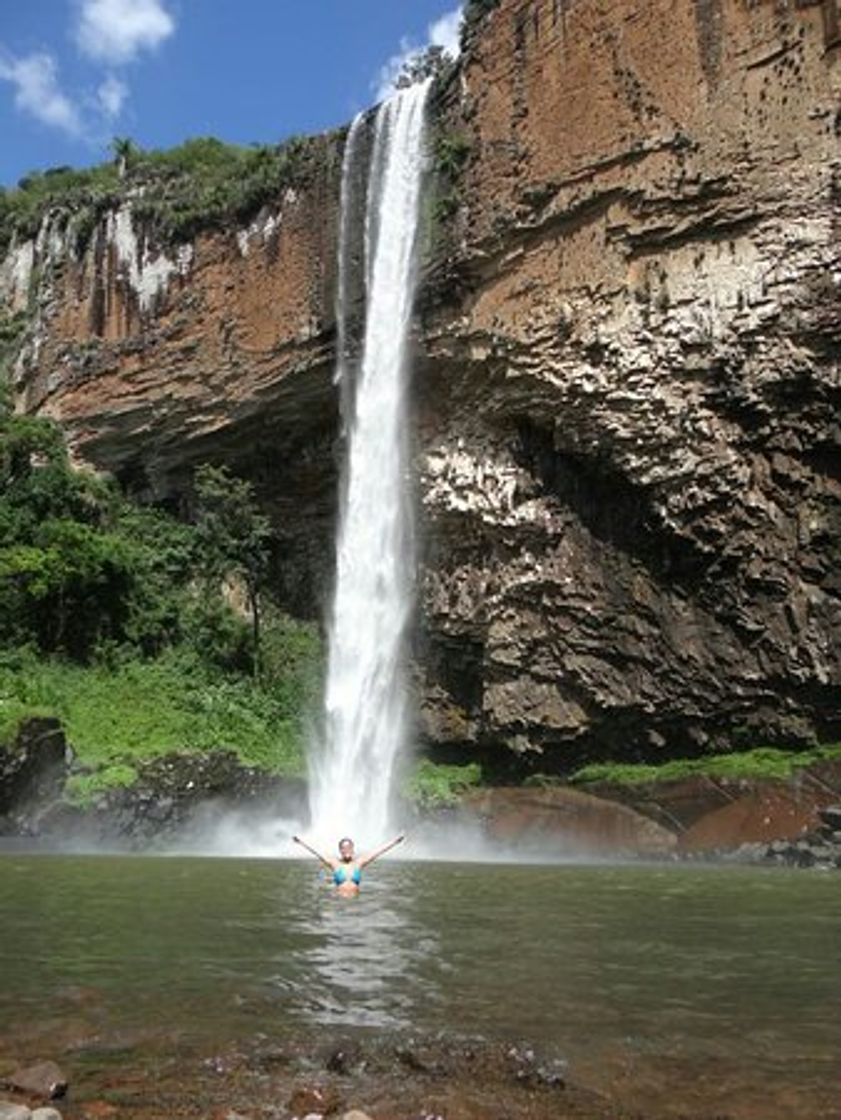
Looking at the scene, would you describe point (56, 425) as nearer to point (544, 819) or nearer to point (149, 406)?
point (149, 406)

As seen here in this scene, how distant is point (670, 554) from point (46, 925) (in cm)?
1393

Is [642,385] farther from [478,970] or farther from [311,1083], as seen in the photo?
[311,1083]

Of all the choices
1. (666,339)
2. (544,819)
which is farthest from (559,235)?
(544,819)

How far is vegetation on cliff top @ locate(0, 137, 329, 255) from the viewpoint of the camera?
27719 mm

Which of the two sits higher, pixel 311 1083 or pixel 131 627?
pixel 131 627

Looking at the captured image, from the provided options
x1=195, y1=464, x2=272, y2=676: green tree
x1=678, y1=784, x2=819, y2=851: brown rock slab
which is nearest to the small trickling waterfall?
x1=195, y1=464, x2=272, y2=676: green tree

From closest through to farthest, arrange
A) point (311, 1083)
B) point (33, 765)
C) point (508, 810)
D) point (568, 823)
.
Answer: point (311, 1083)
point (568, 823)
point (33, 765)
point (508, 810)

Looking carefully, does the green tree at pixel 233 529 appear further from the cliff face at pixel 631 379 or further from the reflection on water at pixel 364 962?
the reflection on water at pixel 364 962

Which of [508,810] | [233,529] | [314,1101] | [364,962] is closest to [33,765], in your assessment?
[508,810]

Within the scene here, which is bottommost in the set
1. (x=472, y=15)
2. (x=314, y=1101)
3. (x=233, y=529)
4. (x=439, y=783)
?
(x=314, y=1101)

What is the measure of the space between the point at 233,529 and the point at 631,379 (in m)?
11.5

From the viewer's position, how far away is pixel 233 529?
27547 mm

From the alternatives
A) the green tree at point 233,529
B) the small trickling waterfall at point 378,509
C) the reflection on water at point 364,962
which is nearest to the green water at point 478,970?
the reflection on water at point 364,962

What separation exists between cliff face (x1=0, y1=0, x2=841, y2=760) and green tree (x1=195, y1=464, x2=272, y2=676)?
3149 mm
